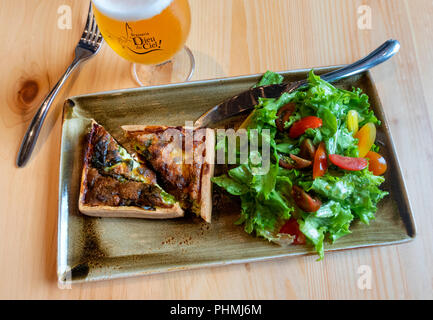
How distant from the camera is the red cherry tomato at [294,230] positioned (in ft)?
5.33

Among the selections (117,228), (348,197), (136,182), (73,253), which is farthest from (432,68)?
(73,253)

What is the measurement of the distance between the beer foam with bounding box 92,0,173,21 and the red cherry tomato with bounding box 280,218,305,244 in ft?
3.67

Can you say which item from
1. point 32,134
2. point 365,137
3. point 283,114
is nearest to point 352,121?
point 365,137

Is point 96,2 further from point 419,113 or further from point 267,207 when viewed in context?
point 419,113

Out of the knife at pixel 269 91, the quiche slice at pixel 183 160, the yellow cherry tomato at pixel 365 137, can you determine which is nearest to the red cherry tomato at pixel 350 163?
the yellow cherry tomato at pixel 365 137

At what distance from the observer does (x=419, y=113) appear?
1.96 metres

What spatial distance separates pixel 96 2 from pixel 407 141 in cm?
172

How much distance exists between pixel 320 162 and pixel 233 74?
79cm

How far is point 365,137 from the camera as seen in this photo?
1.71 m

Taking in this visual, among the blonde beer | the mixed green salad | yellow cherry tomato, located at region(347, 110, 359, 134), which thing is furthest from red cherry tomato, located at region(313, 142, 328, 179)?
the blonde beer

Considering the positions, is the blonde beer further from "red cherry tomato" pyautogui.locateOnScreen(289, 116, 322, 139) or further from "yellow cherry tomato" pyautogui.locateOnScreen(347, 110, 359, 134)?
"yellow cherry tomato" pyautogui.locateOnScreen(347, 110, 359, 134)

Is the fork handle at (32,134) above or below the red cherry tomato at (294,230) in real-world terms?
above

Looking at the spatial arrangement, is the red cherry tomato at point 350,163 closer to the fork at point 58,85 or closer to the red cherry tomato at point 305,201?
the red cherry tomato at point 305,201

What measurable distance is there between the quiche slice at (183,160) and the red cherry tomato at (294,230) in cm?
37
